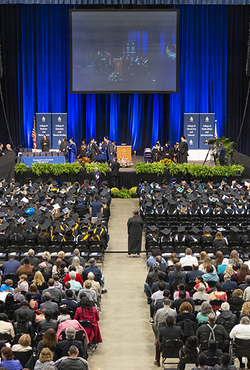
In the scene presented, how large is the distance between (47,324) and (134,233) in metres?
5.88

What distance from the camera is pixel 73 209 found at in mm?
15664

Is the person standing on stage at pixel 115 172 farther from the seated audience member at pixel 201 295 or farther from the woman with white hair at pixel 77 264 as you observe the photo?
the seated audience member at pixel 201 295

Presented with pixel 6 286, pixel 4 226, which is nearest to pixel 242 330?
pixel 6 286

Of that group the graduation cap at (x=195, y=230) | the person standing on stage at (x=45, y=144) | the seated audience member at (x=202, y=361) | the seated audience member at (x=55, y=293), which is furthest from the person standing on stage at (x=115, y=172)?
the seated audience member at (x=202, y=361)

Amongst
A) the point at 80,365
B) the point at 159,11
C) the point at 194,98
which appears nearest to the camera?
the point at 80,365

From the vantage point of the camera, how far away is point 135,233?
42.7 ft

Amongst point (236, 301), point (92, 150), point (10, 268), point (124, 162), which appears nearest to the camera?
point (236, 301)

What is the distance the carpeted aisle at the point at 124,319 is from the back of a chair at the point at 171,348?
655mm

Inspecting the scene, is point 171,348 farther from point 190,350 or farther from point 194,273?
point 194,273

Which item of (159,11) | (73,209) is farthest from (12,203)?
(159,11)

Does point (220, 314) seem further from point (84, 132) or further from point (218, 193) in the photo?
point (84, 132)

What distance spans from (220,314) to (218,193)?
31.3ft

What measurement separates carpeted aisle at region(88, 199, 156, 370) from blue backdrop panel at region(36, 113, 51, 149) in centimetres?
1285

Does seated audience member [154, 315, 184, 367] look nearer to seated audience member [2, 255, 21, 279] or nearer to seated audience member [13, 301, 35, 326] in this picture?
seated audience member [13, 301, 35, 326]
